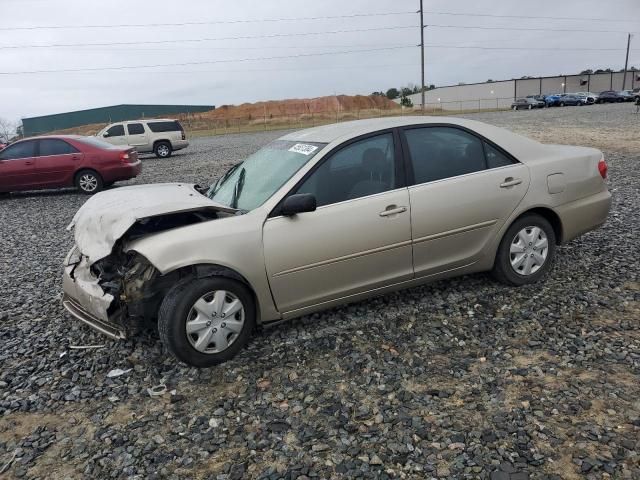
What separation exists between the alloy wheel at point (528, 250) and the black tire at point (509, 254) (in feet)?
0.08

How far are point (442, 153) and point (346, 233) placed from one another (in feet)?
3.86

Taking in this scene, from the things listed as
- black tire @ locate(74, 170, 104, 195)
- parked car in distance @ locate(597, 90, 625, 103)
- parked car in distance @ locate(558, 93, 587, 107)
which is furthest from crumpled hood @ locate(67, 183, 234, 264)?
→ parked car in distance @ locate(597, 90, 625, 103)

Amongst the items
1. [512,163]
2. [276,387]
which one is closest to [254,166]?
[276,387]

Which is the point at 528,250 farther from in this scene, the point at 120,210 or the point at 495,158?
the point at 120,210

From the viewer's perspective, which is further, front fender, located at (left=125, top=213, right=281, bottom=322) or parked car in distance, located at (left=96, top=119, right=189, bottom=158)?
parked car in distance, located at (left=96, top=119, right=189, bottom=158)

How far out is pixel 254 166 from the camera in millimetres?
4297

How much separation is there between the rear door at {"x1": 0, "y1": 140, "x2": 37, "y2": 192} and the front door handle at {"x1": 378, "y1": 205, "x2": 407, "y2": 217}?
10.4 m

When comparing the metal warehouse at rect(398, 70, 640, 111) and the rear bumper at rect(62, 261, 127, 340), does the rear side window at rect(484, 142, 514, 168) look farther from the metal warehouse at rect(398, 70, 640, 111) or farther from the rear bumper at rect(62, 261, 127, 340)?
the metal warehouse at rect(398, 70, 640, 111)

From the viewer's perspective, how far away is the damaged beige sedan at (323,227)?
334 centimetres

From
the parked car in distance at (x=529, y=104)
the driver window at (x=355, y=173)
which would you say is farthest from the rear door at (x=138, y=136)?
the parked car in distance at (x=529, y=104)

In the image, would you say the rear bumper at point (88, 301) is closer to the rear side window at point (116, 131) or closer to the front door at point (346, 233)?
the front door at point (346, 233)

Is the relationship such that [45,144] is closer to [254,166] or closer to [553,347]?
[254,166]

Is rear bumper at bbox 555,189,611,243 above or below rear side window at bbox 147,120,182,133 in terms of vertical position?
below

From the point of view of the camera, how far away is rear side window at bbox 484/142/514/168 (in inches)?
165
